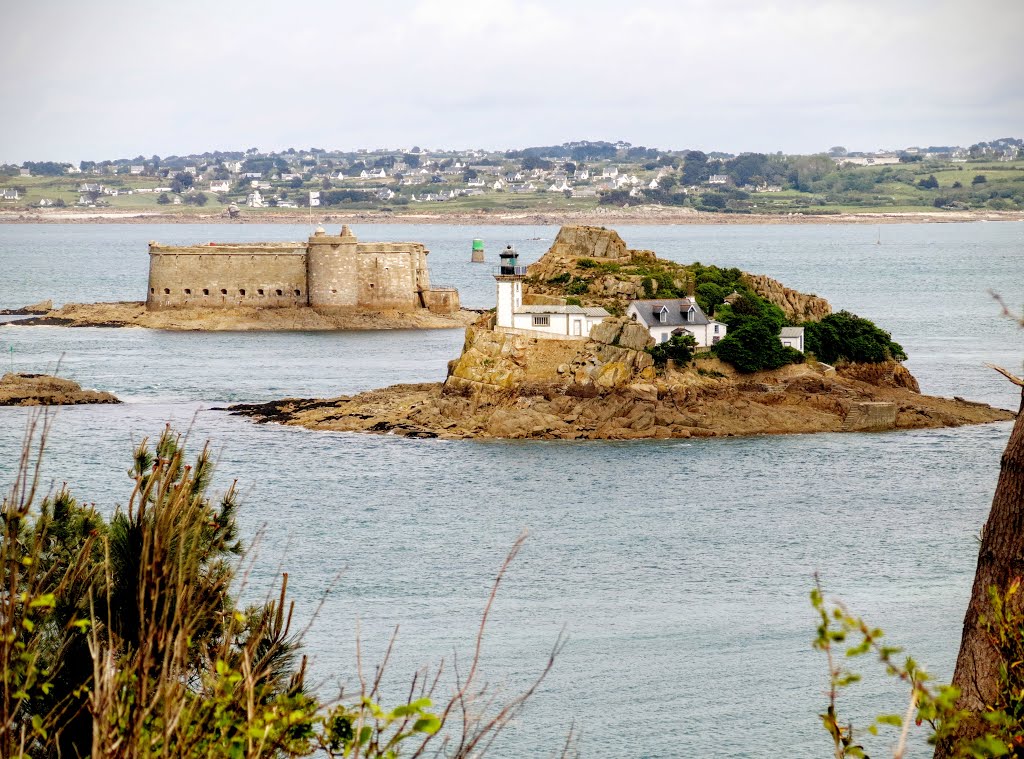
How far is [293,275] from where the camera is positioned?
6669 centimetres

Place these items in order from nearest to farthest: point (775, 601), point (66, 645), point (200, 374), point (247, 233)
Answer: point (66, 645) → point (775, 601) → point (200, 374) → point (247, 233)

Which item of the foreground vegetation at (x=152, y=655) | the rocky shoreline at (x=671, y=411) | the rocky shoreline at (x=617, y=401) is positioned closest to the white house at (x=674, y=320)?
the rocky shoreline at (x=617, y=401)

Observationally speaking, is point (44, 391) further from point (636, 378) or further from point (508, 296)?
point (636, 378)

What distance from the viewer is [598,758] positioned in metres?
18.5

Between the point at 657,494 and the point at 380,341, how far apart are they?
29279 mm

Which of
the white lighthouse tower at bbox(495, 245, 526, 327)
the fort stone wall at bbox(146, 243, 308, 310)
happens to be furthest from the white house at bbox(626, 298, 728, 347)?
the fort stone wall at bbox(146, 243, 308, 310)

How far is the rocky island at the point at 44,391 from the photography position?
149 ft

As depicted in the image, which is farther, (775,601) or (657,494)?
(657,494)

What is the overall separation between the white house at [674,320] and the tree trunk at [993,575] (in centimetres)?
3482

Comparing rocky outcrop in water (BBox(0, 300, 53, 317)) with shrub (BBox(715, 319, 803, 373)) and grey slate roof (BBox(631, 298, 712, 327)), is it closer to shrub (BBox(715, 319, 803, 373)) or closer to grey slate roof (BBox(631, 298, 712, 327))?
grey slate roof (BBox(631, 298, 712, 327))

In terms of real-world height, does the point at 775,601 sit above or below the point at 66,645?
below

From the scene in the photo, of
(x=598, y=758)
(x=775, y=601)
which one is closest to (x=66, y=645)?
(x=598, y=758)

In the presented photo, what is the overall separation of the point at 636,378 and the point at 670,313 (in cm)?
285

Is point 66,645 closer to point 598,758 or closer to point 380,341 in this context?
Result: point 598,758
